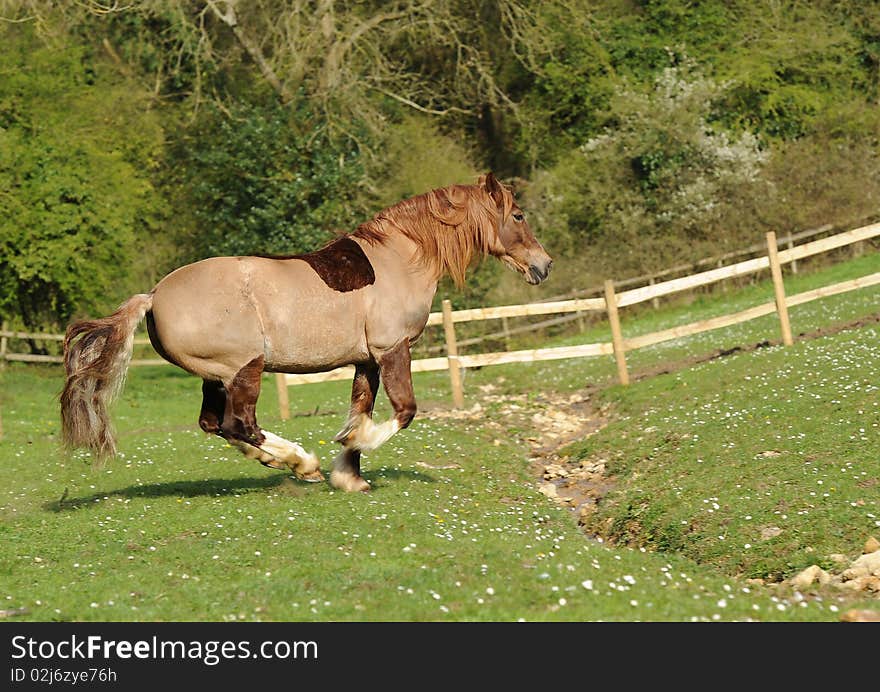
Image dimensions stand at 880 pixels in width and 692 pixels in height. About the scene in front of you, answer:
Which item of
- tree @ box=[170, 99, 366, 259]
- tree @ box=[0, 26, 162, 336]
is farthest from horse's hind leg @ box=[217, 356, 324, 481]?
tree @ box=[170, 99, 366, 259]

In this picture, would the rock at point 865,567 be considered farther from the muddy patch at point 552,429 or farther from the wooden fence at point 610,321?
the wooden fence at point 610,321

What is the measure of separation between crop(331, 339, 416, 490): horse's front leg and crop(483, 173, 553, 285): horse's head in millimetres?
1551

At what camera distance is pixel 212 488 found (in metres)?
12.4

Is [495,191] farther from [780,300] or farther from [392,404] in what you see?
[780,300]

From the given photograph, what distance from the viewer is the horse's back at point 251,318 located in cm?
1061

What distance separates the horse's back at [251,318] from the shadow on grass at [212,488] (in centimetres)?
149

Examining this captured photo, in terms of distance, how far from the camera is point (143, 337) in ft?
105

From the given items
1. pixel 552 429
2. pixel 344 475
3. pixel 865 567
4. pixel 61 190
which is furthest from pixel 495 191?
pixel 61 190

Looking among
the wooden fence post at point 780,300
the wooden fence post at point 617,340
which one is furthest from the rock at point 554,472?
the wooden fence post at point 780,300

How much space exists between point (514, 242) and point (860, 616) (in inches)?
234

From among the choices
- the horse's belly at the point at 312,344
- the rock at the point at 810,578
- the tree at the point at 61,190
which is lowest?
the rock at the point at 810,578

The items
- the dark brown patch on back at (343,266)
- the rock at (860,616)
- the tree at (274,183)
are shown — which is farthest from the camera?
the tree at (274,183)

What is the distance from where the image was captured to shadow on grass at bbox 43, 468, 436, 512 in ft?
39.0
